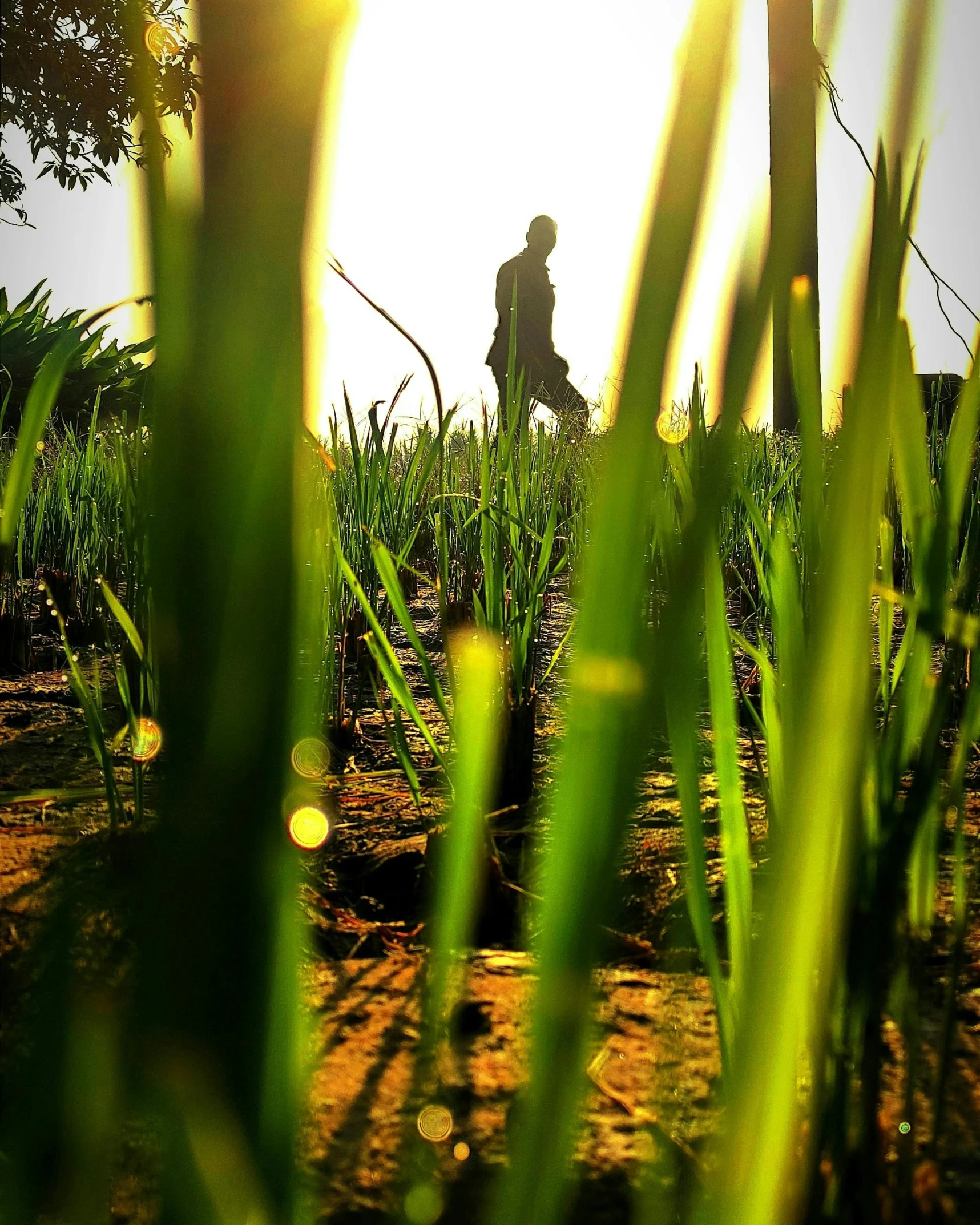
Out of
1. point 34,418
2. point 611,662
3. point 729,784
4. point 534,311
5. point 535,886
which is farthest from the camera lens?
point 534,311

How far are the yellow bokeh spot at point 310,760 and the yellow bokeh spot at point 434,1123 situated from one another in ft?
1.49

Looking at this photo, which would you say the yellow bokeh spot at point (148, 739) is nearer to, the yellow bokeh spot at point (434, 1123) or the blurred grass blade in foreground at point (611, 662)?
the yellow bokeh spot at point (434, 1123)

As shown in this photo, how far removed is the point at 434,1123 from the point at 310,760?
1.75 feet

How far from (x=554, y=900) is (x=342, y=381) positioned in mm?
1029

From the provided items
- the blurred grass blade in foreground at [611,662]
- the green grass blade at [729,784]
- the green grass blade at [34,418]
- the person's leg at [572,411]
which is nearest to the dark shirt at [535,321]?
the person's leg at [572,411]

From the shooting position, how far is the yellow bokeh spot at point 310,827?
2.58ft

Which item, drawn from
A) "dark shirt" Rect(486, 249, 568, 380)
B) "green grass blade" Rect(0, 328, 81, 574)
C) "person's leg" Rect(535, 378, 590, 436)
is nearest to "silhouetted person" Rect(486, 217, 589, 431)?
"dark shirt" Rect(486, 249, 568, 380)

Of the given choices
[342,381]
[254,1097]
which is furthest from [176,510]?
[342,381]

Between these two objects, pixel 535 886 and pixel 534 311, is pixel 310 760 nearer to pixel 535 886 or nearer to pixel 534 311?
pixel 535 886

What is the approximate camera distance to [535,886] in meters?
0.72

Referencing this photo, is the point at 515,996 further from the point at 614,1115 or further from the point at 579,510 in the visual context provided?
the point at 579,510

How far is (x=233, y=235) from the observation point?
0.26 meters

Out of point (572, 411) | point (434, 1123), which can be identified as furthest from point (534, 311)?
point (434, 1123)

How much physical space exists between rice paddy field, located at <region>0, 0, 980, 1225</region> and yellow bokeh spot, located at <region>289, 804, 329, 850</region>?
0.08 m
